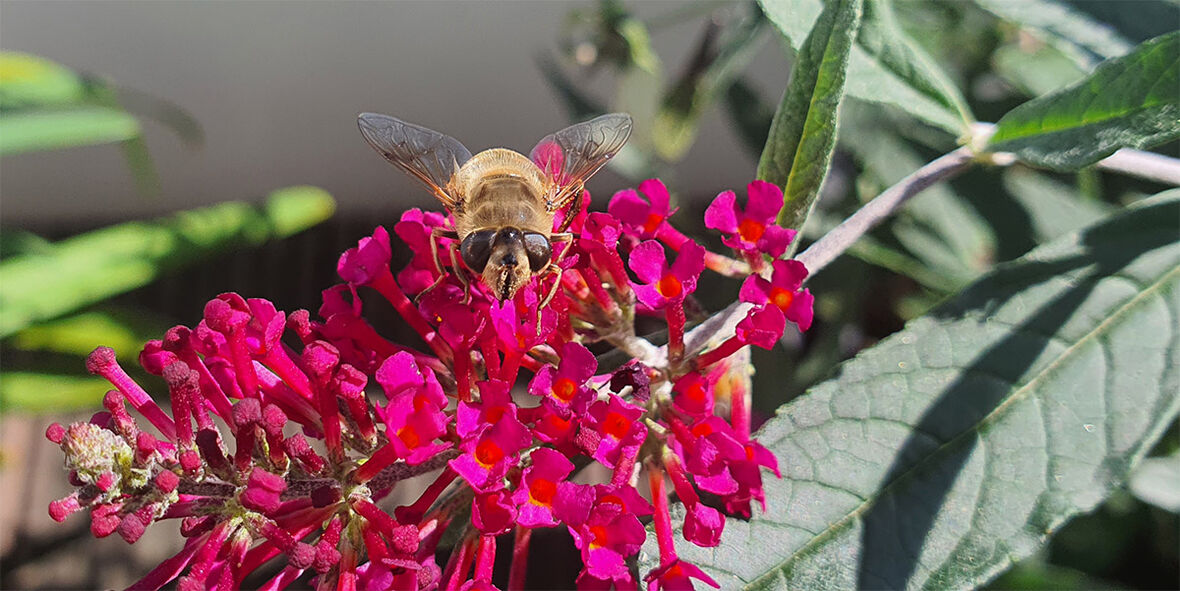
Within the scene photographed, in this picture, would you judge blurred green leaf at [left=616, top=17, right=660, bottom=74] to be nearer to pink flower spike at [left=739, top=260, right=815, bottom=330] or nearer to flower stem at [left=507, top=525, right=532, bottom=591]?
pink flower spike at [left=739, top=260, right=815, bottom=330]

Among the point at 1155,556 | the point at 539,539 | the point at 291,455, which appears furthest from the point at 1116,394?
the point at 539,539

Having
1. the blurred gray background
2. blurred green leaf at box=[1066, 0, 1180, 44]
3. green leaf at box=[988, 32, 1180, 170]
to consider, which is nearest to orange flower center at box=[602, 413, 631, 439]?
green leaf at box=[988, 32, 1180, 170]

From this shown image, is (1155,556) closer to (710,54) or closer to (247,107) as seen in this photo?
(710,54)

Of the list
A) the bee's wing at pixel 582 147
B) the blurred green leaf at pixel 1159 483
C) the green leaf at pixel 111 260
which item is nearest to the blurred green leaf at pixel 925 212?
the blurred green leaf at pixel 1159 483

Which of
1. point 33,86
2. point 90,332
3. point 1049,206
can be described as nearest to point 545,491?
point 1049,206

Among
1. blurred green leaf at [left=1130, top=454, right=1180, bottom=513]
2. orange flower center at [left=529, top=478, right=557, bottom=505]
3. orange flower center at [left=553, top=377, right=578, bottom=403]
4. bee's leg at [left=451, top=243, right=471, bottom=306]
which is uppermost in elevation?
blurred green leaf at [left=1130, top=454, right=1180, bottom=513]

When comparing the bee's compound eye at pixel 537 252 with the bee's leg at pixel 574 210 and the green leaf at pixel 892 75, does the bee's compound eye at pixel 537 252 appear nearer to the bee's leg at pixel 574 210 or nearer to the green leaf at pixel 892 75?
the bee's leg at pixel 574 210
